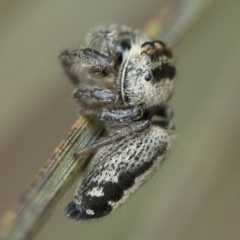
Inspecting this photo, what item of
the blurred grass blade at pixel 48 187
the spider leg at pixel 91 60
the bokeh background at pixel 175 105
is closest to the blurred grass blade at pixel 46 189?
the blurred grass blade at pixel 48 187

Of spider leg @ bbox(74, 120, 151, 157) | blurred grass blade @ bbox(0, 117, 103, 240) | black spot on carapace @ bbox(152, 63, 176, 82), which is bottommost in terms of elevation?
blurred grass blade @ bbox(0, 117, 103, 240)

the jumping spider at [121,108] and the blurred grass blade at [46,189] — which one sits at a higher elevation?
the jumping spider at [121,108]

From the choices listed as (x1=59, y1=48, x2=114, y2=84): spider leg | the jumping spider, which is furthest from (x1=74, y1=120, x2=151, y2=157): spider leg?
(x1=59, y1=48, x2=114, y2=84): spider leg

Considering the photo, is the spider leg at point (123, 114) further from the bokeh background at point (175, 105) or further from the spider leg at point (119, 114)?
the bokeh background at point (175, 105)

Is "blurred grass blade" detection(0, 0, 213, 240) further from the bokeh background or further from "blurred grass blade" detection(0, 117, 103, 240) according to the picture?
the bokeh background

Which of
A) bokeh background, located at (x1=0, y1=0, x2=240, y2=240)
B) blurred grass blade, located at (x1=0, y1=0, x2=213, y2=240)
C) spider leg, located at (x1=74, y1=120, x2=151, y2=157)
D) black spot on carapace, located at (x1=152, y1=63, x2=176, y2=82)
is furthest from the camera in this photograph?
bokeh background, located at (x1=0, y1=0, x2=240, y2=240)

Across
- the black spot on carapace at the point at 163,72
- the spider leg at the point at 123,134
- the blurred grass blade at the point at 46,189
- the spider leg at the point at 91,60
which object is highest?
the black spot on carapace at the point at 163,72
